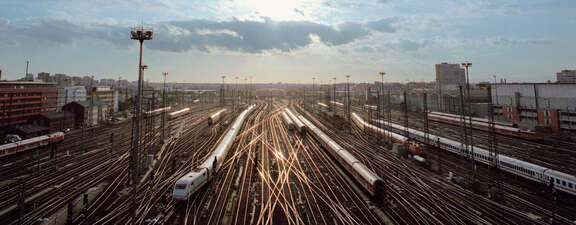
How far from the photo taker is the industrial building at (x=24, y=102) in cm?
4662

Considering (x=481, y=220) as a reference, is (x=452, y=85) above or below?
above

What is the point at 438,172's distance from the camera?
2661 centimetres

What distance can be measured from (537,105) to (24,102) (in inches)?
4510

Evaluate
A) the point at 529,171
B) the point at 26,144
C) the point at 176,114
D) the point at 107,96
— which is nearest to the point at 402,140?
the point at 529,171

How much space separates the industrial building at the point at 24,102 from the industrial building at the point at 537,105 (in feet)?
354

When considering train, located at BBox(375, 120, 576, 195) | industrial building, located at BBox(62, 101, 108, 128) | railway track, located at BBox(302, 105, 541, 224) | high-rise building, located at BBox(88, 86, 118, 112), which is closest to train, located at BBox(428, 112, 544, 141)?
train, located at BBox(375, 120, 576, 195)

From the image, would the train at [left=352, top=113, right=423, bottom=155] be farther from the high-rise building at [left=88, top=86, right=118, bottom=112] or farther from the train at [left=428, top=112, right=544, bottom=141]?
the high-rise building at [left=88, top=86, right=118, bottom=112]

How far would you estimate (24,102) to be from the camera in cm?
5016

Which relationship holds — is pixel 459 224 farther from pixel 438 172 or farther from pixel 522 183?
pixel 522 183

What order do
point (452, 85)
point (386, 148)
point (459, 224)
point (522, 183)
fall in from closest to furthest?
point (459, 224)
point (522, 183)
point (386, 148)
point (452, 85)

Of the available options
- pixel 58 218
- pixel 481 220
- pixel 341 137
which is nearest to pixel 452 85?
pixel 341 137

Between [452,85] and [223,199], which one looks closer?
[223,199]

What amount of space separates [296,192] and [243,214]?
19.3 ft

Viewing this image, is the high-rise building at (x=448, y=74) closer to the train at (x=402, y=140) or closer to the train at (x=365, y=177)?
the train at (x=402, y=140)
